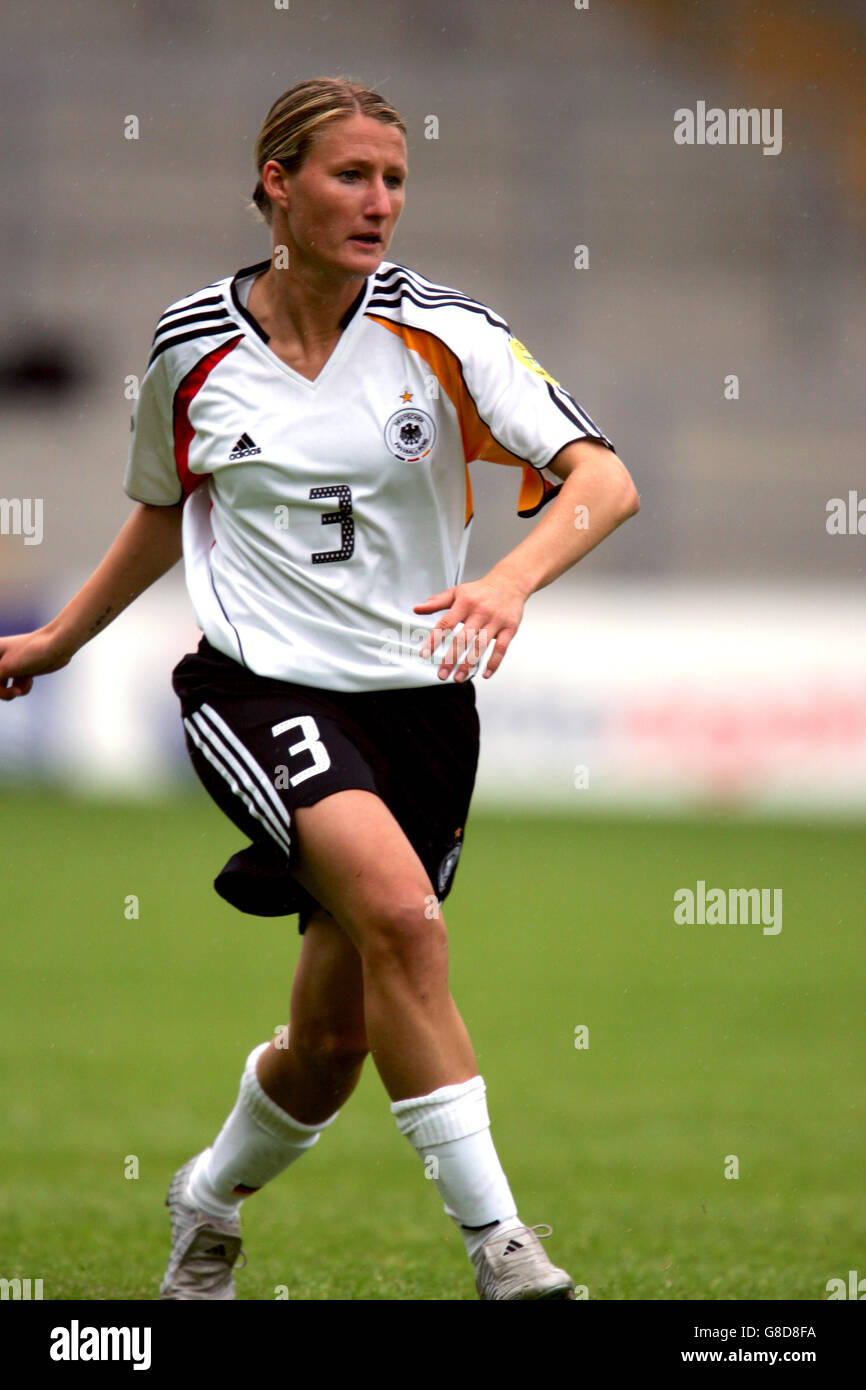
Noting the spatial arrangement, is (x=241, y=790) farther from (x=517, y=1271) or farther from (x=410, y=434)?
(x=517, y=1271)

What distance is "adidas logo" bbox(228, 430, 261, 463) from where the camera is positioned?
3.49 meters

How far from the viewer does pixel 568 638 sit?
47.6 ft

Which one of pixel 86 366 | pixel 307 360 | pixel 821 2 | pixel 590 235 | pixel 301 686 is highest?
pixel 821 2

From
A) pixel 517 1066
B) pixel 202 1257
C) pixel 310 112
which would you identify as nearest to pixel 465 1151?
pixel 202 1257

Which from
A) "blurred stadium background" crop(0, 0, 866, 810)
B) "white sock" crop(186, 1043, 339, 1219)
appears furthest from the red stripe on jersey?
"blurred stadium background" crop(0, 0, 866, 810)

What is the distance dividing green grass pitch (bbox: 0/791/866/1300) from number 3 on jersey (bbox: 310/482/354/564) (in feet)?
5.19

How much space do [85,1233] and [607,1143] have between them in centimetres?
205

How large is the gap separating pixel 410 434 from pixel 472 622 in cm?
69

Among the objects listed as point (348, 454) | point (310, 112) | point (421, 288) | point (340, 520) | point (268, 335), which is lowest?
point (340, 520)

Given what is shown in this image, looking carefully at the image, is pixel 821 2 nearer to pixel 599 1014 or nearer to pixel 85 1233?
pixel 599 1014

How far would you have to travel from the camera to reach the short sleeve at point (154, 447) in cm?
362

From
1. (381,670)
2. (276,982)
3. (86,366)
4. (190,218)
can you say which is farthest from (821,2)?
(381,670)

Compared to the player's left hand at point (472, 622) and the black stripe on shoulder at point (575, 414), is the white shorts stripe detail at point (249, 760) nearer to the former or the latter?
the player's left hand at point (472, 622)

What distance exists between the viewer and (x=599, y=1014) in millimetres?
7984
